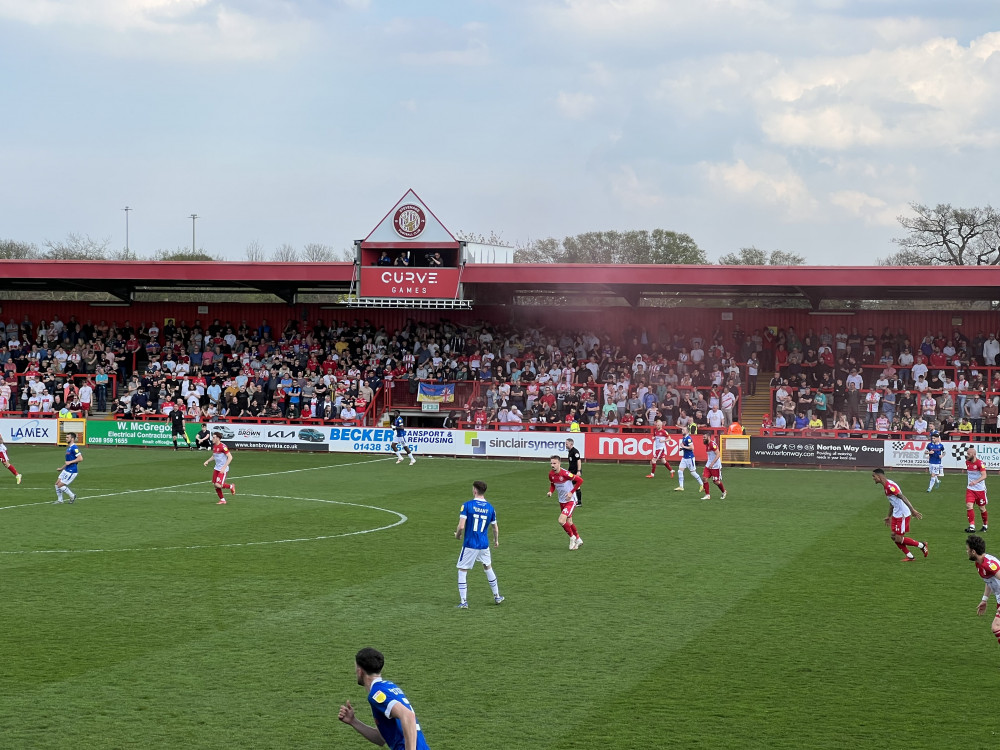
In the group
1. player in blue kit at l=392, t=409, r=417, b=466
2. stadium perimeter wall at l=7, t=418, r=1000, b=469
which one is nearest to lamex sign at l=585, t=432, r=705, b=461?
stadium perimeter wall at l=7, t=418, r=1000, b=469

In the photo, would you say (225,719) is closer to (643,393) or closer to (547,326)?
(643,393)

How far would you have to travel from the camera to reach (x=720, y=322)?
49.9 meters

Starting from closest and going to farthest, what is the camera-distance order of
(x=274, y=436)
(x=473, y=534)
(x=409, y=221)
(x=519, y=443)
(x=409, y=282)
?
1. (x=473, y=534)
2. (x=519, y=443)
3. (x=274, y=436)
4. (x=409, y=282)
5. (x=409, y=221)

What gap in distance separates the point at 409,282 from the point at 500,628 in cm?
3242

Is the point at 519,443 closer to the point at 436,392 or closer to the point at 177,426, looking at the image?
the point at 436,392

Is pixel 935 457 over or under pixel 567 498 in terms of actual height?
over

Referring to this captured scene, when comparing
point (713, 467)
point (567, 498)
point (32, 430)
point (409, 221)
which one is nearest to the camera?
point (567, 498)

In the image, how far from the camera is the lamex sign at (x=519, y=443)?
4006cm

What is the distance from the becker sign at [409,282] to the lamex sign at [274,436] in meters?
6.67

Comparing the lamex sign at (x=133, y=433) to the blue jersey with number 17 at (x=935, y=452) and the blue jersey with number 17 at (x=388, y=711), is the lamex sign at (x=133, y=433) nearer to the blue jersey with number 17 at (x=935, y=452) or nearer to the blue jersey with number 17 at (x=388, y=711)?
the blue jersey with number 17 at (x=935, y=452)

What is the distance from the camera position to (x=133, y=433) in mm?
44375

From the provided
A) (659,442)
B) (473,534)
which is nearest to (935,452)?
(659,442)

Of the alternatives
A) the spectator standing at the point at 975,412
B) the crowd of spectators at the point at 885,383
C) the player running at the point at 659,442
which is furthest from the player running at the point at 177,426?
the spectator standing at the point at 975,412

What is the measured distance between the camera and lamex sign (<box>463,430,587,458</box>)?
1577 inches
